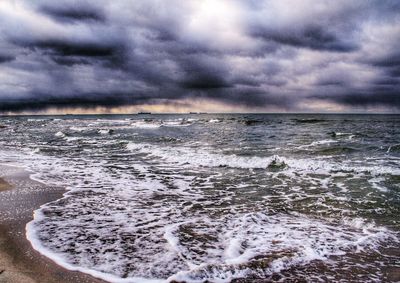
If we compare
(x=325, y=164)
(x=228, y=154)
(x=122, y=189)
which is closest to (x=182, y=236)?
(x=122, y=189)

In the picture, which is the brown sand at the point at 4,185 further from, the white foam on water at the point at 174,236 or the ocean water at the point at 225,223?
the white foam on water at the point at 174,236

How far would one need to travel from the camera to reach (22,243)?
5.00m

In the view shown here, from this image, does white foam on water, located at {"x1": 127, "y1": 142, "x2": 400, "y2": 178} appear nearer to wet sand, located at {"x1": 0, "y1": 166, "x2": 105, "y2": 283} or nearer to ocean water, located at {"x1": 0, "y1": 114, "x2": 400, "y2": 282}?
ocean water, located at {"x1": 0, "y1": 114, "x2": 400, "y2": 282}

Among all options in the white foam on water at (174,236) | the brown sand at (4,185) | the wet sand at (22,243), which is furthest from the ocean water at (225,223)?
the brown sand at (4,185)

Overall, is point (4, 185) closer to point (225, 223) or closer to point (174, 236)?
point (174, 236)

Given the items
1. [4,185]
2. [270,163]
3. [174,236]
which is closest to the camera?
[174,236]

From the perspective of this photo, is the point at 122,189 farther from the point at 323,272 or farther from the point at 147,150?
the point at 147,150

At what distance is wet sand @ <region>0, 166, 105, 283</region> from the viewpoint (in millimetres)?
3935

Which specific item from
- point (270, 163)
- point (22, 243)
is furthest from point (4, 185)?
point (270, 163)

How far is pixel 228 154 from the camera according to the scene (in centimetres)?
1675

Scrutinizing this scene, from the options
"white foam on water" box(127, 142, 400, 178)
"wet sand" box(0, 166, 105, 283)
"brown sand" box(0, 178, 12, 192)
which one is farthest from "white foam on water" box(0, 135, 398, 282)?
"white foam on water" box(127, 142, 400, 178)

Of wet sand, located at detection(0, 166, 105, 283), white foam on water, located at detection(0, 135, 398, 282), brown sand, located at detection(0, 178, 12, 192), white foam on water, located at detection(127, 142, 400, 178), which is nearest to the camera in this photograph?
wet sand, located at detection(0, 166, 105, 283)

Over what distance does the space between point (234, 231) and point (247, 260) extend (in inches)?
50.1

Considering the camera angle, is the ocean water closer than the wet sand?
No
